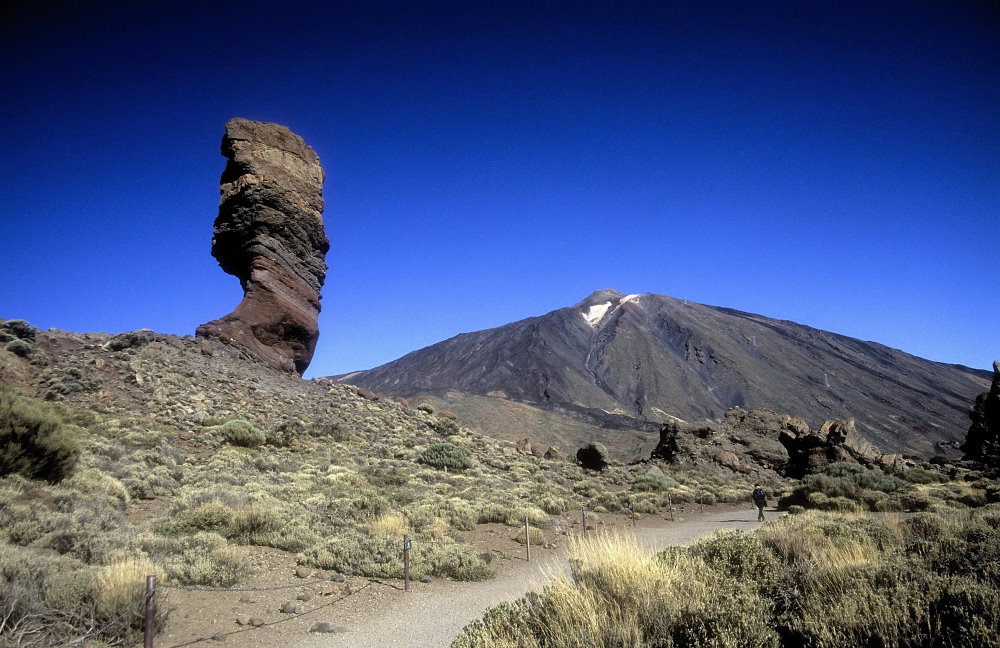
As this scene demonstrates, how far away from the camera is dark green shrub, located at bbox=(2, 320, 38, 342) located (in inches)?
731

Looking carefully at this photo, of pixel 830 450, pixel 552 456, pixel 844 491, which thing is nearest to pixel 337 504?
pixel 844 491

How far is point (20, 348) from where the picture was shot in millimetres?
17391

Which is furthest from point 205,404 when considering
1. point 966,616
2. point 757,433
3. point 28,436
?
point 757,433

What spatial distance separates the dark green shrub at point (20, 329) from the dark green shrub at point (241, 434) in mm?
8770

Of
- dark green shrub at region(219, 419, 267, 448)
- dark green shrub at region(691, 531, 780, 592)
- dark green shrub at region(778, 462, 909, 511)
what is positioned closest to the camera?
dark green shrub at region(691, 531, 780, 592)

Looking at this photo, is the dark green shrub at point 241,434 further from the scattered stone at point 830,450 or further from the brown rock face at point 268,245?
the scattered stone at point 830,450

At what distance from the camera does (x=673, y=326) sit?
127 meters

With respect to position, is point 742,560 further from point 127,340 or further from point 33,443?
point 127,340

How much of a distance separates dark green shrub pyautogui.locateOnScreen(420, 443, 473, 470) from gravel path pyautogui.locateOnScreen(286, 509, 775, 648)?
10016 mm

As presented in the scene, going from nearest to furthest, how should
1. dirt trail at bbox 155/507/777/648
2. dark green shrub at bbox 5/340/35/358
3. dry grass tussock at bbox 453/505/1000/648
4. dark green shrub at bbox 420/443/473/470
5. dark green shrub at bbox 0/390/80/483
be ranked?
dry grass tussock at bbox 453/505/1000/648 < dirt trail at bbox 155/507/777/648 < dark green shrub at bbox 0/390/80/483 < dark green shrub at bbox 5/340/35/358 < dark green shrub at bbox 420/443/473/470

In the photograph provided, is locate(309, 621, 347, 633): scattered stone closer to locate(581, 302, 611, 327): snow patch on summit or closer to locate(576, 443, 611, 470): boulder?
locate(576, 443, 611, 470): boulder

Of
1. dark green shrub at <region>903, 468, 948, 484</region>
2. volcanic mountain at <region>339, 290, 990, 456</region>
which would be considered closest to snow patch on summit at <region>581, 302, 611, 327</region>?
volcanic mountain at <region>339, 290, 990, 456</region>

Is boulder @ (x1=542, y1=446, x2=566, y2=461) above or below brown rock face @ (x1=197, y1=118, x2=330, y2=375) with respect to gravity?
below

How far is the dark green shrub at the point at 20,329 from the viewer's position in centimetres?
1858
